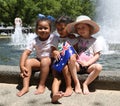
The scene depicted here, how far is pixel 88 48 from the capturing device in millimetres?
4801

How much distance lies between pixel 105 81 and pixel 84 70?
33cm

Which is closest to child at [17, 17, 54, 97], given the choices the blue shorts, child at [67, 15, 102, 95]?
child at [67, 15, 102, 95]

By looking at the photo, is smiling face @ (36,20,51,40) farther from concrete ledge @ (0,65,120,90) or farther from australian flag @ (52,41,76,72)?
concrete ledge @ (0,65,120,90)

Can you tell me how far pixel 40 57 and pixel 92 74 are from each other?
2.74 ft

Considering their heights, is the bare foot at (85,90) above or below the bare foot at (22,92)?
above

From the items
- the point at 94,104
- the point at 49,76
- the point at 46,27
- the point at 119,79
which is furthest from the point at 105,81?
the point at 46,27

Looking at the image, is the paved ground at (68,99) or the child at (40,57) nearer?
the paved ground at (68,99)

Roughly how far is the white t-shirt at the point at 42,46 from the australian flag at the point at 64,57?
263mm

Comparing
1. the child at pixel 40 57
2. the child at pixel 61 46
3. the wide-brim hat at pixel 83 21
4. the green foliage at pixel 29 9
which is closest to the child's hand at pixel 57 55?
the child at pixel 61 46

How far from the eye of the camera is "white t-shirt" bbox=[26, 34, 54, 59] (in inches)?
191

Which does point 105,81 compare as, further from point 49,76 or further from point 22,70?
point 22,70

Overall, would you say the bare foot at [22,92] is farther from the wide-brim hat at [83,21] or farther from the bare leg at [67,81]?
the wide-brim hat at [83,21]

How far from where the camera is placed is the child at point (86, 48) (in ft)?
15.0

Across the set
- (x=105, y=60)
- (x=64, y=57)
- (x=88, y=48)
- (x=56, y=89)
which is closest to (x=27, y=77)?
(x=56, y=89)
